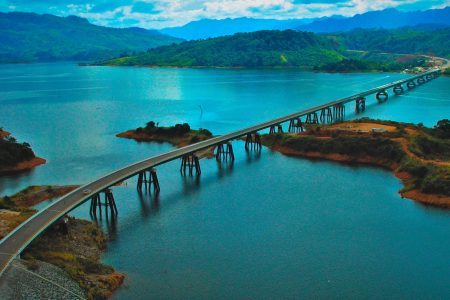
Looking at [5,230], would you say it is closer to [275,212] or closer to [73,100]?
[275,212]

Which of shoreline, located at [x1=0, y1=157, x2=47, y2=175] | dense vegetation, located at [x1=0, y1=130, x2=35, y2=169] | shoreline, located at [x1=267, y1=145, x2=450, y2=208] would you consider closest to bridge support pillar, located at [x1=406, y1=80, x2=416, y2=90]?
shoreline, located at [x1=267, y1=145, x2=450, y2=208]

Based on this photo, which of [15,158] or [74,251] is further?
[15,158]

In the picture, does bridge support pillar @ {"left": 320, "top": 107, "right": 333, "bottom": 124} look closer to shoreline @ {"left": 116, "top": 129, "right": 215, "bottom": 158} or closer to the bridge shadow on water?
shoreline @ {"left": 116, "top": 129, "right": 215, "bottom": 158}

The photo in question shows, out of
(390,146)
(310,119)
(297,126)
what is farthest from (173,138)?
(390,146)

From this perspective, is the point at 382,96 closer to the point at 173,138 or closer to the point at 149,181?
the point at 173,138

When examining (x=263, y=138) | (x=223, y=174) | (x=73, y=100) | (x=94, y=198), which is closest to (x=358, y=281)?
(x=94, y=198)

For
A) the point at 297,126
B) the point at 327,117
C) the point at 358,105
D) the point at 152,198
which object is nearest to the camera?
the point at 152,198
